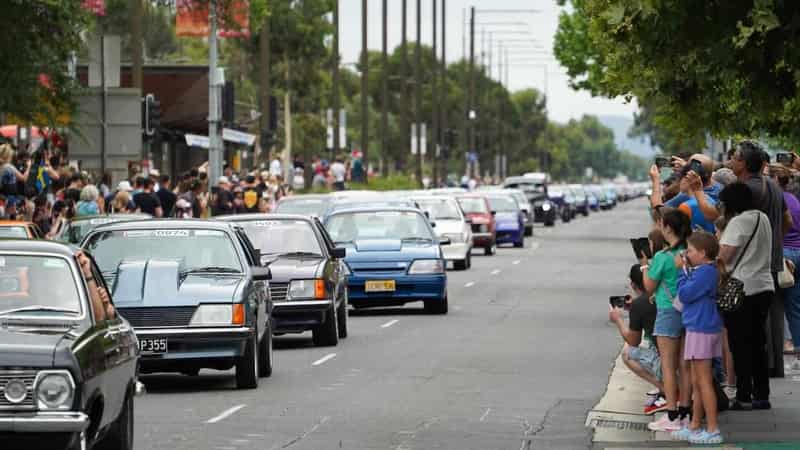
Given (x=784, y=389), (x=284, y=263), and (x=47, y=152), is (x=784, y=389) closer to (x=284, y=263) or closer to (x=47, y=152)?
(x=284, y=263)

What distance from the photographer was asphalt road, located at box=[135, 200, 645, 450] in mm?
14984

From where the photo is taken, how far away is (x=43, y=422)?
10891mm

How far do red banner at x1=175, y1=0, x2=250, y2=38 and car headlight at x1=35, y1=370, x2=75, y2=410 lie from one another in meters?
26.4

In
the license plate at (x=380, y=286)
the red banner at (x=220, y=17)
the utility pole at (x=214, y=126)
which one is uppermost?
the red banner at (x=220, y=17)

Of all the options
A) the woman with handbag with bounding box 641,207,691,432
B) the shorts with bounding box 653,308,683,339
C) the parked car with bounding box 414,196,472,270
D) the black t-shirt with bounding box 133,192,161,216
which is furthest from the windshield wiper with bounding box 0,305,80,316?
the parked car with bounding box 414,196,472,270

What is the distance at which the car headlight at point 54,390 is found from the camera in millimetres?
11008

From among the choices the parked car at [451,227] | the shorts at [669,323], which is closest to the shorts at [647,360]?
the shorts at [669,323]

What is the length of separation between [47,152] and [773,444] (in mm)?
24290

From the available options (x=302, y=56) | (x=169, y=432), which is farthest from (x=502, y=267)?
(x=302, y=56)

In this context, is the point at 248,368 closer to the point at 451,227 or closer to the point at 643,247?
the point at 643,247

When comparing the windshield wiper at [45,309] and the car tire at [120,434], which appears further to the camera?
the car tire at [120,434]

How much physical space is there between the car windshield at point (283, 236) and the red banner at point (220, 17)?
1281cm

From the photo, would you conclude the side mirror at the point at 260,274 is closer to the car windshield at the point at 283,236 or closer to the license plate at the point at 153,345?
the license plate at the point at 153,345

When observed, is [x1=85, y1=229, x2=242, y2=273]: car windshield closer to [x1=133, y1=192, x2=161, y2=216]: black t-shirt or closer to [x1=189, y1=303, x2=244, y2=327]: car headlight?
[x1=189, y1=303, x2=244, y2=327]: car headlight
